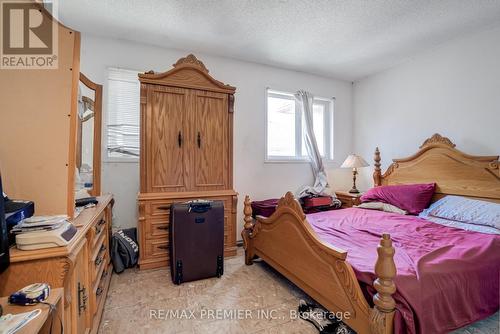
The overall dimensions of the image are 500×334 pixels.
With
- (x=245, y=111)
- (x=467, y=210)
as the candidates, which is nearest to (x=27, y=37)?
(x=245, y=111)

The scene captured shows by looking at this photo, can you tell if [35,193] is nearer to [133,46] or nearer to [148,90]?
[148,90]

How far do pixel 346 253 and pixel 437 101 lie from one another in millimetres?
2704

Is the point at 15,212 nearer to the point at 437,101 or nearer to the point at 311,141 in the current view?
the point at 311,141

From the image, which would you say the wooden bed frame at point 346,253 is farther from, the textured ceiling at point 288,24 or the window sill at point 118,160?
the window sill at point 118,160

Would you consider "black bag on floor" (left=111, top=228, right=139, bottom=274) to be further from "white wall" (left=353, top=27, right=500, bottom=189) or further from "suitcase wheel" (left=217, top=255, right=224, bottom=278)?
"white wall" (left=353, top=27, right=500, bottom=189)

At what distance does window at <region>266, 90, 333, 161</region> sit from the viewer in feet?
11.8

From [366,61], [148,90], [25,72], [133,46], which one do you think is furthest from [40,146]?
[366,61]

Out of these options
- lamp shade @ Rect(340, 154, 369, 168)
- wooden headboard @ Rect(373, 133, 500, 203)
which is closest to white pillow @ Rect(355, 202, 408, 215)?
wooden headboard @ Rect(373, 133, 500, 203)

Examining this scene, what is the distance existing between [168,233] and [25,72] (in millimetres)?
1790

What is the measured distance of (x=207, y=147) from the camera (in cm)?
269

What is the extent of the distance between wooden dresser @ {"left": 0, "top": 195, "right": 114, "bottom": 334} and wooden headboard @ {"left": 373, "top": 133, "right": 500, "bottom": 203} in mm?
3449

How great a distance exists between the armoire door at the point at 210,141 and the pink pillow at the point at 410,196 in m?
2.01

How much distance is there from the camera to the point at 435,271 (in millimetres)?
1333

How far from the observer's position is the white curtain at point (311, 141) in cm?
368
